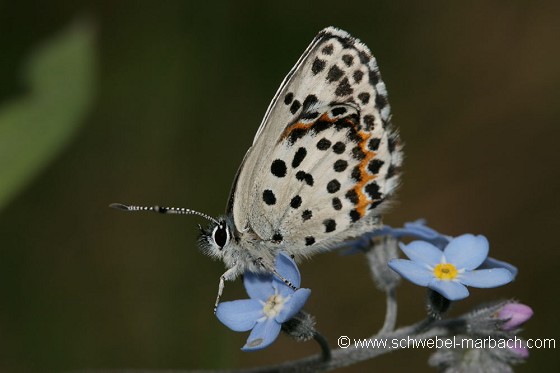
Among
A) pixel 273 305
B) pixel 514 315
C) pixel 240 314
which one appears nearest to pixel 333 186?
pixel 273 305

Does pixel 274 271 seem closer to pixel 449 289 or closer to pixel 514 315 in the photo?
pixel 449 289

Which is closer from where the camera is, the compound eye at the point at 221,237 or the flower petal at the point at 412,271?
the flower petal at the point at 412,271

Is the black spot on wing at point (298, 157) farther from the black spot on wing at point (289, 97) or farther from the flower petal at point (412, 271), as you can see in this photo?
the flower petal at point (412, 271)

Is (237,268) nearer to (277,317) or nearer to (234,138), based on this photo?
(277,317)

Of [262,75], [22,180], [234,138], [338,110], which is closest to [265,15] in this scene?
[262,75]

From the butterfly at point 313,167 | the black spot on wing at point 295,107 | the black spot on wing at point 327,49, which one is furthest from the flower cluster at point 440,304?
the black spot on wing at point 327,49

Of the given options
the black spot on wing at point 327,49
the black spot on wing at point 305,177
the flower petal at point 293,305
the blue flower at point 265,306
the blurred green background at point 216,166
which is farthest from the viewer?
the blurred green background at point 216,166
